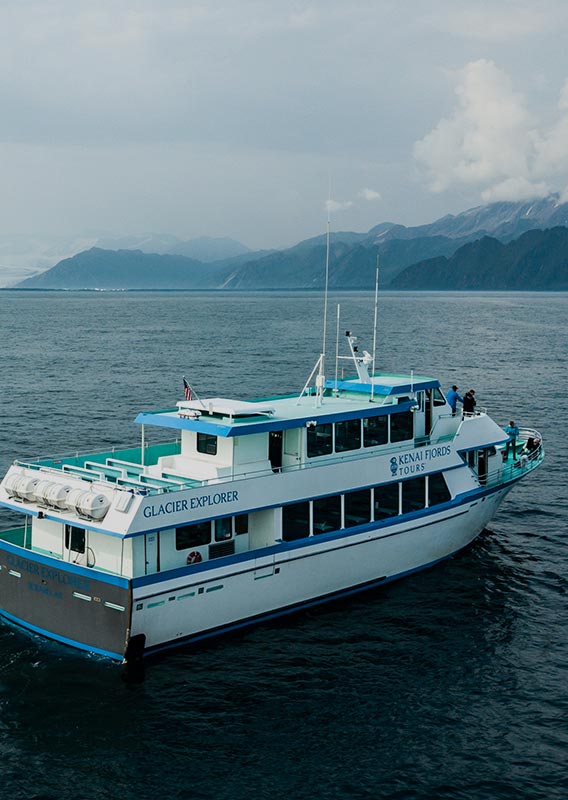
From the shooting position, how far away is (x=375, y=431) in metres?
25.6

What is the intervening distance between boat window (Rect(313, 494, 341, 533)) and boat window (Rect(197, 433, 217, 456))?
3071 millimetres

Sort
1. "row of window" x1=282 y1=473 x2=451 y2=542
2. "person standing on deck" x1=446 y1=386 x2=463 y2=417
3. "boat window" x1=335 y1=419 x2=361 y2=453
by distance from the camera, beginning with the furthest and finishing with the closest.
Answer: "person standing on deck" x1=446 y1=386 x2=463 y2=417, "boat window" x1=335 y1=419 x2=361 y2=453, "row of window" x1=282 y1=473 x2=451 y2=542

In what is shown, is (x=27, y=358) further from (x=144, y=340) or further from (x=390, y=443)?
(x=390, y=443)

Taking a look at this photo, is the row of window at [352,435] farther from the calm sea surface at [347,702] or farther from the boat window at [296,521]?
the calm sea surface at [347,702]

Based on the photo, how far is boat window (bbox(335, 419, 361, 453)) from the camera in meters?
24.7

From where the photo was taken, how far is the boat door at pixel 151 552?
2075 cm

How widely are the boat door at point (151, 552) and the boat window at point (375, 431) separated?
7.30 metres

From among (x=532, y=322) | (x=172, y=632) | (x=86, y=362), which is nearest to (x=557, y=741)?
(x=172, y=632)

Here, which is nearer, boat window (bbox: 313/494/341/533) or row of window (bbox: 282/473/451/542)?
row of window (bbox: 282/473/451/542)

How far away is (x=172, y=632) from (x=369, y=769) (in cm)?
604

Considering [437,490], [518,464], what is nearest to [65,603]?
[437,490]

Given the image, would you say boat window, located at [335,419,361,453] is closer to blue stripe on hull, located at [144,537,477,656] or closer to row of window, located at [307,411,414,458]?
row of window, located at [307,411,414,458]

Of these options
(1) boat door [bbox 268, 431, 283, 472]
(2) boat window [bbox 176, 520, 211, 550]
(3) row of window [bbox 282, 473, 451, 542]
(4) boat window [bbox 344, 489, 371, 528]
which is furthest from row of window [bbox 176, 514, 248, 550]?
(4) boat window [bbox 344, 489, 371, 528]

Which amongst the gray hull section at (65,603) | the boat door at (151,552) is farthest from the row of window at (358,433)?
the gray hull section at (65,603)
